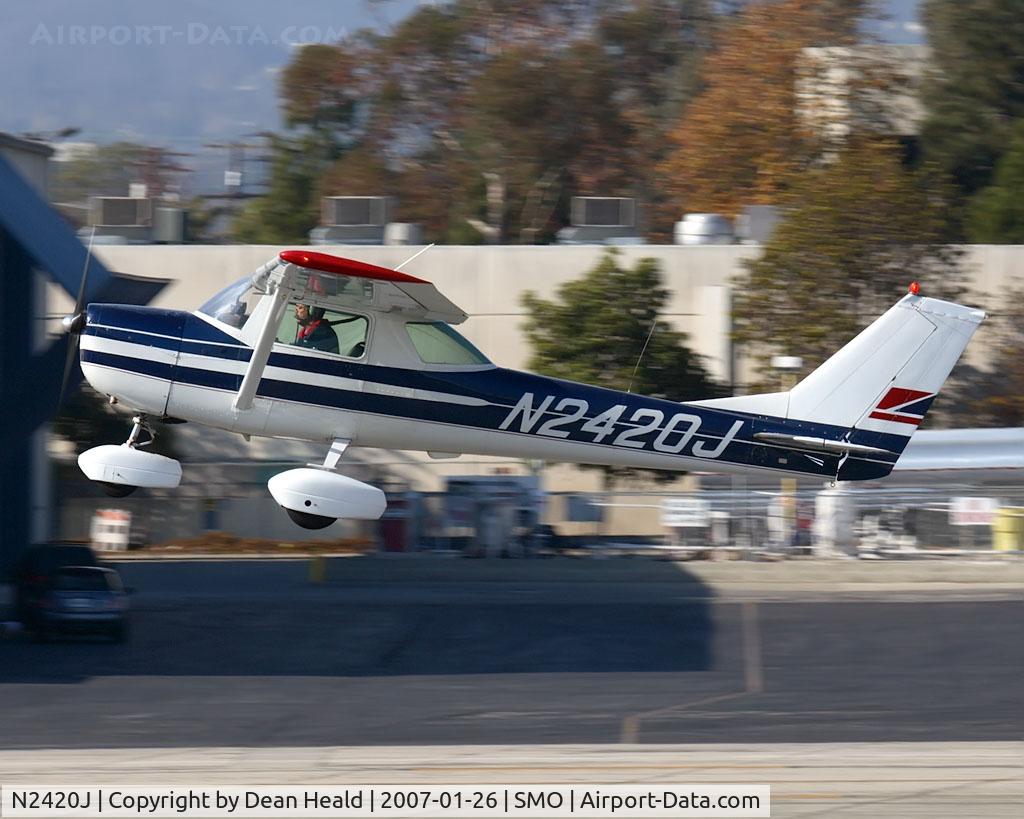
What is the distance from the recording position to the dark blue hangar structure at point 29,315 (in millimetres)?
18453

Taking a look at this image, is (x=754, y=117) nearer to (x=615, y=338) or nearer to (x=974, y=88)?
(x=974, y=88)

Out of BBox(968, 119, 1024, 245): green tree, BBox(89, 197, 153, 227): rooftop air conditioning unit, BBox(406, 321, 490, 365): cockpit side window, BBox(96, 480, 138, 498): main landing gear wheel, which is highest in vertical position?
BBox(406, 321, 490, 365): cockpit side window

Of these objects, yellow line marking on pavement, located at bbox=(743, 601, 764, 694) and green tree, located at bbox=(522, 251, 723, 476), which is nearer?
yellow line marking on pavement, located at bbox=(743, 601, 764, 694)

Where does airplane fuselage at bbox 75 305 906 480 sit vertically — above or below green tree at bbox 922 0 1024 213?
above

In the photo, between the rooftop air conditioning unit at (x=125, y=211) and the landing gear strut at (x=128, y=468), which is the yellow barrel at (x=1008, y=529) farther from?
the rooftop air conditioning unit at (x=125, y=211)

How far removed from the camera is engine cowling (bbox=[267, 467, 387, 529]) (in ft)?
39.7

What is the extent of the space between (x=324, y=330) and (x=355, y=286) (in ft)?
1.94

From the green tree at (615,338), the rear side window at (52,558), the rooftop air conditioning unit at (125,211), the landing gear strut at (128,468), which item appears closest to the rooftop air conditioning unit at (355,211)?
the rooftop air conditioning unit at (125,211)

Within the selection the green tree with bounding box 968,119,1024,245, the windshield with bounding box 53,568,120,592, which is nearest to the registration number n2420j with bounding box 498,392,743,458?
the windshield with bounding box 53,568,120,592

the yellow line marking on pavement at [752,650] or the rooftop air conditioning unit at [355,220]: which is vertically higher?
the rooftop air conditioning unit at [355,220]

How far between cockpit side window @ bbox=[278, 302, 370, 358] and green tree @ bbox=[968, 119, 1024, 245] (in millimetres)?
32759

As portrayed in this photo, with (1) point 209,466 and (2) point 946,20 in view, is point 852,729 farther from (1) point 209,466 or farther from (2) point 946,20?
(2) point 946,20

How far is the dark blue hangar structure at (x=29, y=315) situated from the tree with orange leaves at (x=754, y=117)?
2341 centimetres

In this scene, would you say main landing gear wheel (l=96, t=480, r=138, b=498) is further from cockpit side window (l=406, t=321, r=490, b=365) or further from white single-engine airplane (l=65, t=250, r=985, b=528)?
cockpit side window (l=406, t=321, r=490, b=365)
